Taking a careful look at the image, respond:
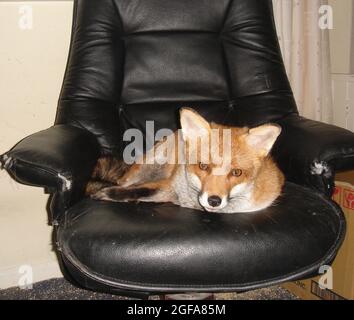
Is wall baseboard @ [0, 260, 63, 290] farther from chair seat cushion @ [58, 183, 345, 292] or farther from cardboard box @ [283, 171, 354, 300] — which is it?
cardboard box @ [283, 171, 354, 300]

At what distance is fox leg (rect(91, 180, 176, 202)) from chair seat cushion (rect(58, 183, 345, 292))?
0.18 m

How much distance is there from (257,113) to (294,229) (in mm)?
902

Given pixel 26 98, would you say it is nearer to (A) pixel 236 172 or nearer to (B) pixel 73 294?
(B) pixel 73 294

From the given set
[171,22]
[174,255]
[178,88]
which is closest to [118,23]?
[171,22]

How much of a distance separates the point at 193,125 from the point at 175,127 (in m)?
0.52

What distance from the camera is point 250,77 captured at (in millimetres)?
2016

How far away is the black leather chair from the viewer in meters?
1.14

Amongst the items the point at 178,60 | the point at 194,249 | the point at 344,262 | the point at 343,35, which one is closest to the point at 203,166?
the point at 194,249

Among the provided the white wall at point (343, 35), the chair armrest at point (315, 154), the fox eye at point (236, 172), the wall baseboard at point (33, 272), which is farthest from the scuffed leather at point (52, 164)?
the white wall at point (343, 35)

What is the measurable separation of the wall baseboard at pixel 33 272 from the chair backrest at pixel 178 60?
3.09ft

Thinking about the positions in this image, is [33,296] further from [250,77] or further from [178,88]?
[250,77]

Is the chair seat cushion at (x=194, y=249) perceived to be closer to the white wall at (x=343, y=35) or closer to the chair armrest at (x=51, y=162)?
the chair armrest at (x=51, y=162)

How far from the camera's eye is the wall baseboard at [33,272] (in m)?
2.15

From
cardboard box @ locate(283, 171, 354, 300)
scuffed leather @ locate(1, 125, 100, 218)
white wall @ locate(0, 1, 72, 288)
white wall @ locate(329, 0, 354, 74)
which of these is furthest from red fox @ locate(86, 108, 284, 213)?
white wall @ locate(329, 0, 354, 74)
